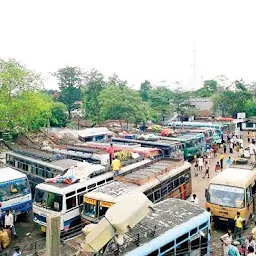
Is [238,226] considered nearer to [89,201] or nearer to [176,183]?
[176,183]

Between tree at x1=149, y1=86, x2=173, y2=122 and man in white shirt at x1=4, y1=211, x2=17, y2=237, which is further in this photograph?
tree at x1=149, y1=86, x2=173, y2=122

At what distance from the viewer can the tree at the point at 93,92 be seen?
45.2 m

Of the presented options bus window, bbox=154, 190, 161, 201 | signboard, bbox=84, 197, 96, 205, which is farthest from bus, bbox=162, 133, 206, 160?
signboard, bbox=84, 197, 96, 205

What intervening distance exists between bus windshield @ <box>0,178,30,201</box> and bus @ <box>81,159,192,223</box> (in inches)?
165

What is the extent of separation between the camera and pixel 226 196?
14539 mm

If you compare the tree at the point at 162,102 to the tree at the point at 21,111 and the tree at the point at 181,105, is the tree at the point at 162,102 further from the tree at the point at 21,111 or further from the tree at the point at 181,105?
the tree at the point at 21,111

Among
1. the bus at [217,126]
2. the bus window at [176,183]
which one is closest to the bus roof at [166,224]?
the bus window at [176,183]

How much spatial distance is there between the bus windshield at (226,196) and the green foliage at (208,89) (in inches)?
2271

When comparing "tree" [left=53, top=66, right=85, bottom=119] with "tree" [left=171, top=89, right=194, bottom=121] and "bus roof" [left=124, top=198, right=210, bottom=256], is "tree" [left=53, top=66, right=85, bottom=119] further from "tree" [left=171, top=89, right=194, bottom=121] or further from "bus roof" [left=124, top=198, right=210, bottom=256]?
"bus roof" [left=124, top=198, right=210, bottom=256]

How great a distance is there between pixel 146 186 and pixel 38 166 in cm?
703

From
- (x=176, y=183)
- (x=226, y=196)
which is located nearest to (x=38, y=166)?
(x=176, y=183)

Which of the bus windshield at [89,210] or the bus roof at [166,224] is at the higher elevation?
the bus roof at [166,224]

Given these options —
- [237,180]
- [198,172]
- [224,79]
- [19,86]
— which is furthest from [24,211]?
[224,79]

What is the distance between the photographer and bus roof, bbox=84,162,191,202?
41.0 feet
